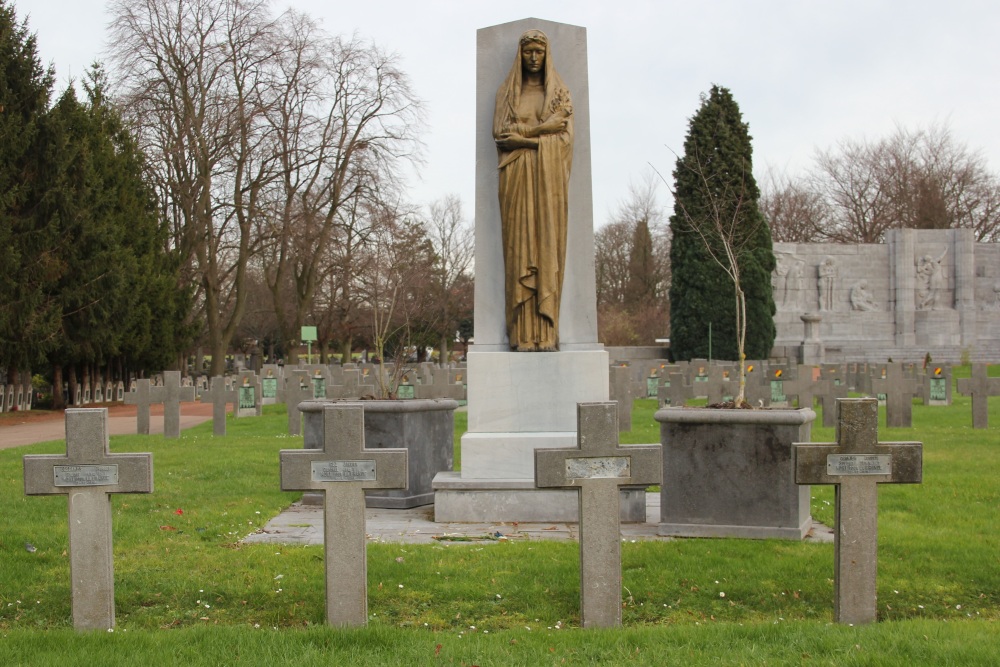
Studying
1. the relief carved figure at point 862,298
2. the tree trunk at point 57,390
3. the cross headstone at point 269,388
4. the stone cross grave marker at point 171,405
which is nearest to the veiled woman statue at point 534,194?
the stone cross grave marker at point 171,405

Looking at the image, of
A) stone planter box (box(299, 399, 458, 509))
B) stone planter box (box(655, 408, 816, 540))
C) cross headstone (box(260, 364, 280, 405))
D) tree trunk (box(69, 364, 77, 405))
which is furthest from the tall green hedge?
stone planter box (box(655, 408, 816, 540))

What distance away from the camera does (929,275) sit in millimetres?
43562

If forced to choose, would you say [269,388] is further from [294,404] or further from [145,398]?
[294,404]

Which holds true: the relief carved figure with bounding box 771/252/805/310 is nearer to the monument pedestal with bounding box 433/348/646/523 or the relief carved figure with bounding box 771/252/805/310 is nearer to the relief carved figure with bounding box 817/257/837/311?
the relief carved figure with bounding box 817/257/837/311

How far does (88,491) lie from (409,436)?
3907mm

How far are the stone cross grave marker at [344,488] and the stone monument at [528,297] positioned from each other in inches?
115

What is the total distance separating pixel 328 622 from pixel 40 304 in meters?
20.6

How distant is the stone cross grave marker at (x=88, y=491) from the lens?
15.9 feet

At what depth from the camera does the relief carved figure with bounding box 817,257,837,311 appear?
142ft

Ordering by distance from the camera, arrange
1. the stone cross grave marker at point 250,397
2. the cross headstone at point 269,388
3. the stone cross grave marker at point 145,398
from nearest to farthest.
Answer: the stone cross grave marker at point 145,398, the stone cross grave marker at point 250,397, the cross headstone at point 269,388

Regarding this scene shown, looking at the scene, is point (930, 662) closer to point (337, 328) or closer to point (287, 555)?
point (287, 555)

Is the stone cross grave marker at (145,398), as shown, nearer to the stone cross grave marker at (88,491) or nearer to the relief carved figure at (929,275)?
the stone cross grave marker at (88,491)

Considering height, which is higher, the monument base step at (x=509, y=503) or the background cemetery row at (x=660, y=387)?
the background cemetery row at (x=660, y=387)

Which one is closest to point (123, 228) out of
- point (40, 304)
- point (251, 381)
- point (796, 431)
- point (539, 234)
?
point (40, 304)
